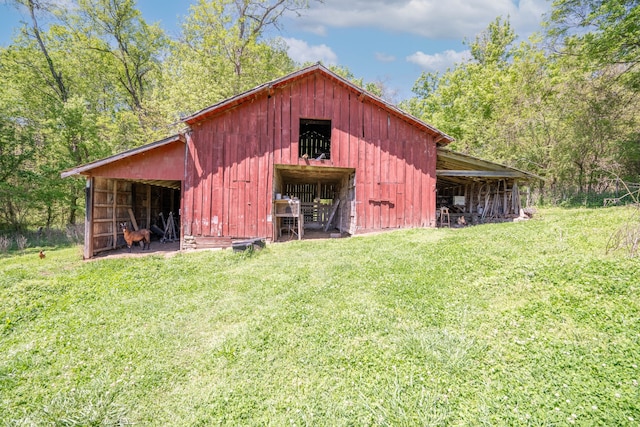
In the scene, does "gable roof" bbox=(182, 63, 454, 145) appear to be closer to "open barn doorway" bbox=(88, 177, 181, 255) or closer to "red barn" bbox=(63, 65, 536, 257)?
"red barn" bbox=(63, 65, 536, 257)

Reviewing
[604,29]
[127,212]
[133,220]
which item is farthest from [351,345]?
[604,29]

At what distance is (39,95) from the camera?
19.5 meters

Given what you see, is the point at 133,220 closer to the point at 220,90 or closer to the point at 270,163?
the point at 270,163

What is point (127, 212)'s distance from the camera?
40.6 feet

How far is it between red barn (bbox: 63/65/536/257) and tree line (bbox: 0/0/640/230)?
363 cm

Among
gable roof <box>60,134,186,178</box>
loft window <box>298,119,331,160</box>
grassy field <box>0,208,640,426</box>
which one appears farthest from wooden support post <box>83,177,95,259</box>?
loft window <box>298,119,331,160</box>

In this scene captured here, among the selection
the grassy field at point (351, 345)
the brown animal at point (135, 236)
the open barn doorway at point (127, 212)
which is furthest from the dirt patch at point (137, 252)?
the grassy field at point (351, 345)

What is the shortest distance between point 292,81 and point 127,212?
30.0 feet

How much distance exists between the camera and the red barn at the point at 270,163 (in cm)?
1012

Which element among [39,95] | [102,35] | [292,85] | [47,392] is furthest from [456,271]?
[102,35]

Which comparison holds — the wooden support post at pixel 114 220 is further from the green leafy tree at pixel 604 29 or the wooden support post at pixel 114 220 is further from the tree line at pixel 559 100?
the green leafy tree at pixel 604 29

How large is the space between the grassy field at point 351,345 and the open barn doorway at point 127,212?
469 centimetres

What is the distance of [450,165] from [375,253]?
825 cm

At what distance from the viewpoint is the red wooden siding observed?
10203mm
